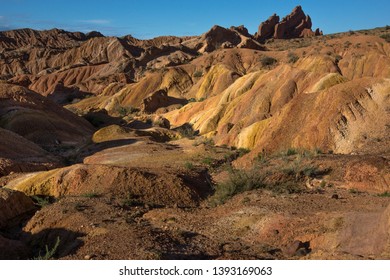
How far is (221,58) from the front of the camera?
61906mm

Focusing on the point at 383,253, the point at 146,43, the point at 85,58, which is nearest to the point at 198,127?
the point at 383,253

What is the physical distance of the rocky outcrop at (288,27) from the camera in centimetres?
10306

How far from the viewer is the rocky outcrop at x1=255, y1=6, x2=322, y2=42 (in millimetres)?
103062

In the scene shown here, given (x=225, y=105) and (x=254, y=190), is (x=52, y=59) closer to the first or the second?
(x=225, y=105)

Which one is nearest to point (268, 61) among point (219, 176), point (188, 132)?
point (188, 132)

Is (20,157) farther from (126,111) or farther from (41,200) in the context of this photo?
(126,111)

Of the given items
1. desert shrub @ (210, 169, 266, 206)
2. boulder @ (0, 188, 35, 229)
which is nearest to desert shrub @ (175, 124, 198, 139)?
desert shrub @ (210, 169, 266, 206)

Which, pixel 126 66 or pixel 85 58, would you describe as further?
pixel 85 58

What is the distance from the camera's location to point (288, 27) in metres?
105

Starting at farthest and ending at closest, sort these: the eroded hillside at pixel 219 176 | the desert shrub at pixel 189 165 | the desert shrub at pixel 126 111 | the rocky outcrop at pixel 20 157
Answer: the desert shrub at pixel 126 111, the rocky outcrop at pixel 20 157, the desert shrub at pixel 189 165, the eroded hillside at pixel 219 176

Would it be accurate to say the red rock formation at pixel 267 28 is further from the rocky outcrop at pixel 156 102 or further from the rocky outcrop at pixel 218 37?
the rocky outcrop at pixel 156 102

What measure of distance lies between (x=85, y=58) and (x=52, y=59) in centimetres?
908

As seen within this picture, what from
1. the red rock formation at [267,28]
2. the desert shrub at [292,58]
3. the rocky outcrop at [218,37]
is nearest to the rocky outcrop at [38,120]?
the desert shrub at [292,58]

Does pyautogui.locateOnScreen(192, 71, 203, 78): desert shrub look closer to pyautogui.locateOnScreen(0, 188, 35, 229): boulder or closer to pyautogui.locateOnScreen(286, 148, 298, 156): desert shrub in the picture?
pyautogui.locateOnScreen(286, 148, 298, 156): desert shrub
